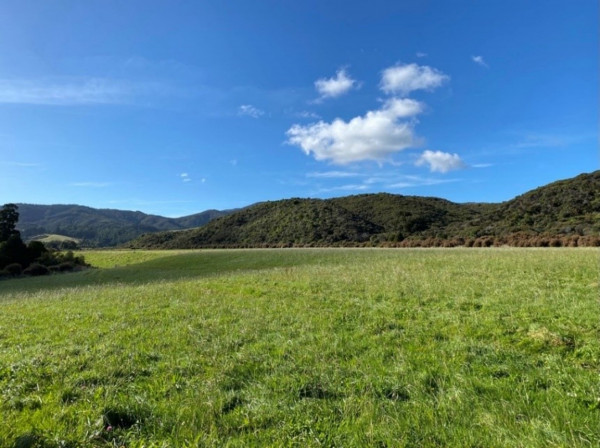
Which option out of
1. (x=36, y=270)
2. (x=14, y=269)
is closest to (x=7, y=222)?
(x=14, y=269)

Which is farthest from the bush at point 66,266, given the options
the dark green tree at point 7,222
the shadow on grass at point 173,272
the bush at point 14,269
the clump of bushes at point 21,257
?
the shadow on grass at point 173,272

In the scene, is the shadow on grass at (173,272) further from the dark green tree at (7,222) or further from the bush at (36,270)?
the dark green tree at (7,222)

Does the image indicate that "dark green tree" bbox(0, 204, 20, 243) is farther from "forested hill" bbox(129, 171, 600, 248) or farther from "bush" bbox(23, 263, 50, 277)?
"forested hill" bbox(129, 171, 600, 248)

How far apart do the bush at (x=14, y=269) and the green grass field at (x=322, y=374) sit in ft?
190

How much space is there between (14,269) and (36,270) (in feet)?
10.8

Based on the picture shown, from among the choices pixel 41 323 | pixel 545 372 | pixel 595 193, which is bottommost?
pixel 41 323

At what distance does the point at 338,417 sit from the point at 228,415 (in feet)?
5.73

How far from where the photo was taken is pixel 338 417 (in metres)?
5.36

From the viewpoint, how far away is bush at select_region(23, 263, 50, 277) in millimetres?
59112

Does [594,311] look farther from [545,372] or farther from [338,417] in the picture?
[338,417]

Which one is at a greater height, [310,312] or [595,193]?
[595,193]

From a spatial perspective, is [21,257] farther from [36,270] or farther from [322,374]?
[322,374]

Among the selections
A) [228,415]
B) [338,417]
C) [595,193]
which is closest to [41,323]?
[228,415]

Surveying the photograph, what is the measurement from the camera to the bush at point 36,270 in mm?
59112
